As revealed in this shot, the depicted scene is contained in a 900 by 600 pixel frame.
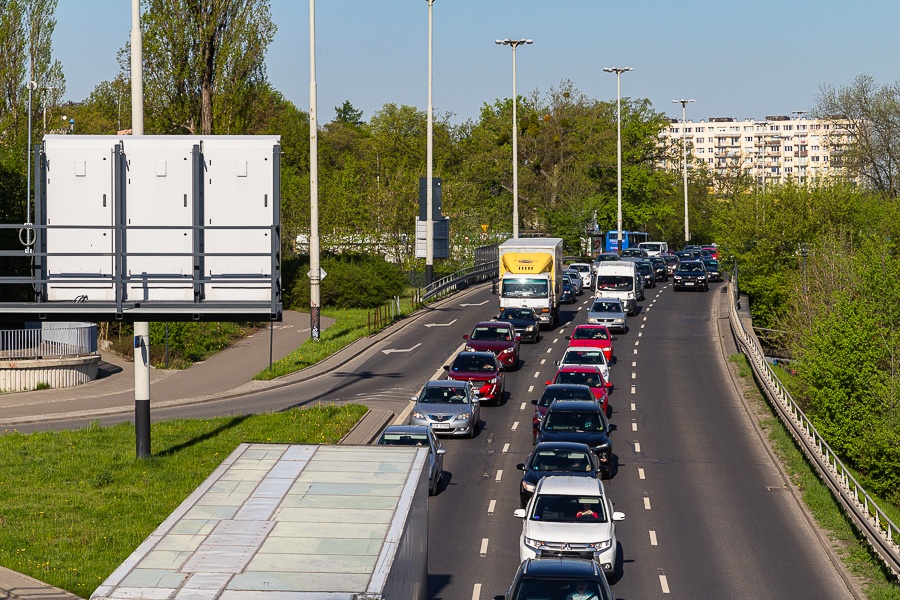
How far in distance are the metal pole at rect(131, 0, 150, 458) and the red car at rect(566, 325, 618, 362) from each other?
23717 millimetres

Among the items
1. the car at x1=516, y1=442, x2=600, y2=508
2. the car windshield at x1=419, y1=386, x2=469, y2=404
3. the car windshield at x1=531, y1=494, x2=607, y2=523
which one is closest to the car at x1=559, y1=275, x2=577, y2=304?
the car windshield at x1=419, y1=386, x2=469, y2=404

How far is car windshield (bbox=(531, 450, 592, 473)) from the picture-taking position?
25344 millimetres

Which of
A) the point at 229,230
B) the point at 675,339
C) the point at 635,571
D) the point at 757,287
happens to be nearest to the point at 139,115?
the point at 229,230

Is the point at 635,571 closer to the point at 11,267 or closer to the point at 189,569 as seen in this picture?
the point at 189,569

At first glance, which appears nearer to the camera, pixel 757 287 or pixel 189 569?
pixel 189 569

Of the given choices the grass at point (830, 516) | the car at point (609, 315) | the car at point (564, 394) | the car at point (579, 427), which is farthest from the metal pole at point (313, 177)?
the grass at point (830, 516)

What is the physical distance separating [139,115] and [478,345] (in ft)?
69.8

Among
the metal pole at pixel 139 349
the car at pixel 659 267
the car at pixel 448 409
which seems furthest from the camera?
the car at pixel 659 267

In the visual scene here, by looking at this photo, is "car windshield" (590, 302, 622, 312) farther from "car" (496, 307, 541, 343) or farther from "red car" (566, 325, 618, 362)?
"red car" (566, 325, 618, 362)

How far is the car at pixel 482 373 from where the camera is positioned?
37.1 meters

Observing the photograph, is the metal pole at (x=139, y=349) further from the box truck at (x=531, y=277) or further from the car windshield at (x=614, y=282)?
the car windshield at (x=614, y=282)

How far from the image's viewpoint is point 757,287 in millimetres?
72125

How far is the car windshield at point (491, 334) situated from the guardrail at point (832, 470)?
31.4ft

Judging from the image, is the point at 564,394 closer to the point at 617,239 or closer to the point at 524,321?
the point at 524,321
